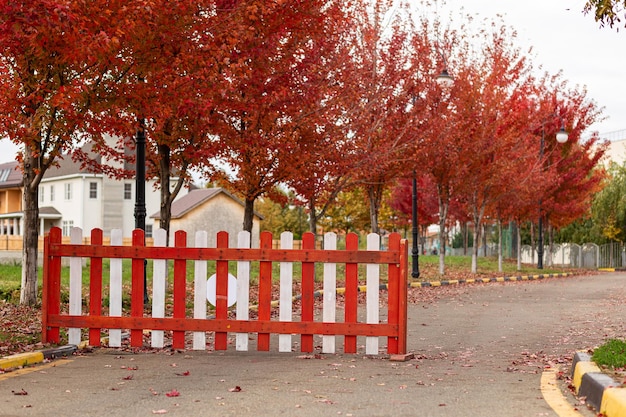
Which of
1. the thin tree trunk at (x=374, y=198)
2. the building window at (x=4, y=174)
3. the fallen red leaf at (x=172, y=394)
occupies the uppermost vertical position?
the building window at (x=4, y=174)

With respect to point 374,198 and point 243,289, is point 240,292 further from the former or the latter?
point 374,198

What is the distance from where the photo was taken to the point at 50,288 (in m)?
10.4

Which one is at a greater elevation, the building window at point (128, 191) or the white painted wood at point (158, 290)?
the building window at point (128, 191)

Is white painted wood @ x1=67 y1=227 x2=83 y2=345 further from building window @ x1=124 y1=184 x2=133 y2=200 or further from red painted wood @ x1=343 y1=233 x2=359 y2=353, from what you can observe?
building window @ x1=124 y1=184 x2=133 y2=200

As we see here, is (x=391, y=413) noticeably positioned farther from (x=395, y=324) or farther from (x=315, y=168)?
(x=315, y=168)

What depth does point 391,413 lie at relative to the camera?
6465mm

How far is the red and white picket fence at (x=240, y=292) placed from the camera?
984 cm

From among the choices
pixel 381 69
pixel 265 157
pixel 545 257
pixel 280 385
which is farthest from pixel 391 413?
pixel 545 257

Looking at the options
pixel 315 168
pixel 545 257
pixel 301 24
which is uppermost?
pixel 301 24

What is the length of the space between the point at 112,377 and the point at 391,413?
9.80 feet

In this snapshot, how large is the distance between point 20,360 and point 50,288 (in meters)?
1.59

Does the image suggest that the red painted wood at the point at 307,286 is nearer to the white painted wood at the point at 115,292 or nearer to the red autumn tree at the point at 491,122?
the white painted wood at the point at 115,292

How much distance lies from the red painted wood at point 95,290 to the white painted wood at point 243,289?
166 centimetres

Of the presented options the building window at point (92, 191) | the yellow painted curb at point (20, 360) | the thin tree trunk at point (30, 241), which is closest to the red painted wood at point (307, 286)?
the yellow painted curb at point (20, 360)
